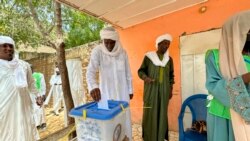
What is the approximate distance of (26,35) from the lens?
543 centimetres

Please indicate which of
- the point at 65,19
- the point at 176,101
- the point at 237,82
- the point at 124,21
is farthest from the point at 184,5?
the point at 65,19

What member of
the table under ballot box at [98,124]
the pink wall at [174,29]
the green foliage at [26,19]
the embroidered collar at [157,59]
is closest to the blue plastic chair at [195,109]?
the embroidered collar at [157,59]

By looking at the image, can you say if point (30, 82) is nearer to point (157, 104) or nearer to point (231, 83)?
point (157, 104)

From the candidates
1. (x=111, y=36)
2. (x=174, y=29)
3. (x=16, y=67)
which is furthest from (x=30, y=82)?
(x=174, y=29)

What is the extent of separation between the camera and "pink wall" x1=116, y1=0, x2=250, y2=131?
3.35 meters

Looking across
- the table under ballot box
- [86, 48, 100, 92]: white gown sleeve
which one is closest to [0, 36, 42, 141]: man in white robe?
[86, 48, 100, 92]: white gown sleeve

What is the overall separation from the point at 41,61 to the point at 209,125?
21.1 ft

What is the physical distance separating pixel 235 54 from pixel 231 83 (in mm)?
231

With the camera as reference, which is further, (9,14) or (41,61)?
(41,61)

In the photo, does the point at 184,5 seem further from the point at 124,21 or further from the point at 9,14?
the point at 9,14

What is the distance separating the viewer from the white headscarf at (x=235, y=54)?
158 cm

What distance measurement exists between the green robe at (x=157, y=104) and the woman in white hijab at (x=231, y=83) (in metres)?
1.36

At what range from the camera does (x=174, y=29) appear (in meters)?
3.98

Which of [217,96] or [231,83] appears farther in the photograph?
[217,96]
